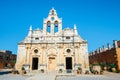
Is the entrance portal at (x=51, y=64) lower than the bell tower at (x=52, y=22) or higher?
lower

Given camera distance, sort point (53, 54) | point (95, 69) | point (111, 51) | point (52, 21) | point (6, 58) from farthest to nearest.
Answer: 1. point (6, 58)
2. point (111, 51)
3. point (52, 21)
4. point (53, 54)
5. point (95, 69)

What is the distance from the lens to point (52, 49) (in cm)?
2698

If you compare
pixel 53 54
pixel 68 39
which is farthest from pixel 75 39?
pixel 53 54

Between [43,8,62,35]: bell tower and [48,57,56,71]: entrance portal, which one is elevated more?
[43,8,62,35]: bell tower

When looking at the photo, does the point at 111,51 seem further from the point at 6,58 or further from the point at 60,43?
the point at 6,58

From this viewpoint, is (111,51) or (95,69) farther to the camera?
(111,51)

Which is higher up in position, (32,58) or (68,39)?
(68,39)

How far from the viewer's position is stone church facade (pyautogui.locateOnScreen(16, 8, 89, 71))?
2608 centimetres

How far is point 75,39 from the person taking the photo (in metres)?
27.1

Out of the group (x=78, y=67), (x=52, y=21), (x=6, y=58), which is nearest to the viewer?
(x=78, y=67)

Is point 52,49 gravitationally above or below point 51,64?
above

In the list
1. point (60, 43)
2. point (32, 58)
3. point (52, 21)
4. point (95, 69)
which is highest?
point (52, 21)

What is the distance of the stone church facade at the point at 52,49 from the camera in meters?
26.1

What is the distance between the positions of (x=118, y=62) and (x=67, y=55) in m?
10.4
